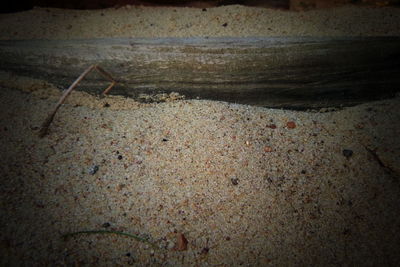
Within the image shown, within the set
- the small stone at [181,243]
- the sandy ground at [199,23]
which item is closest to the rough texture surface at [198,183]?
the small stone at [181,243]

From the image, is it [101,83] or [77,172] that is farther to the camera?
[101,83]

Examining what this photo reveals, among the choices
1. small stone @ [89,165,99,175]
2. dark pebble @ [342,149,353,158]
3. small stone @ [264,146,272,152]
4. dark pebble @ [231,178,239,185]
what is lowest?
dark pebble @ [231,178,239,185]

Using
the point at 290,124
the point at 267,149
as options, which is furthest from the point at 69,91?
the point at 290,124

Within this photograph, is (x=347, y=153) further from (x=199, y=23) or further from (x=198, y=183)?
(x=199, y=23)

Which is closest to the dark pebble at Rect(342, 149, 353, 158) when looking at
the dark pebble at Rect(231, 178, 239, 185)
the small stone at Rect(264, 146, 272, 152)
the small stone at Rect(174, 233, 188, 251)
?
the small stone at Rect(264, 146, 272, 152)

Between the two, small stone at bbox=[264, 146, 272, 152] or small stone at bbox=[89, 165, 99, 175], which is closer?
small stone at bbox=[89, 165, 99, 175]

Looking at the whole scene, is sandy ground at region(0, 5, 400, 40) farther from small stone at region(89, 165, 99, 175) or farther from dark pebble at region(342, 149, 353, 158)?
small stone at region(89, 165, 99, 175)

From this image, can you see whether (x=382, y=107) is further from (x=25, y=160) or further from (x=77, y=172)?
(x=25, y=160)

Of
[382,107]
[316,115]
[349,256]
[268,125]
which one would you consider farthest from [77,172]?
[382,107]

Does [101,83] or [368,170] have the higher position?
[101,83]

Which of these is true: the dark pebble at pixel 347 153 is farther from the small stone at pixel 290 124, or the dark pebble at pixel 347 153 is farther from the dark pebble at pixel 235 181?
the dark pebble at pixel 235 181
